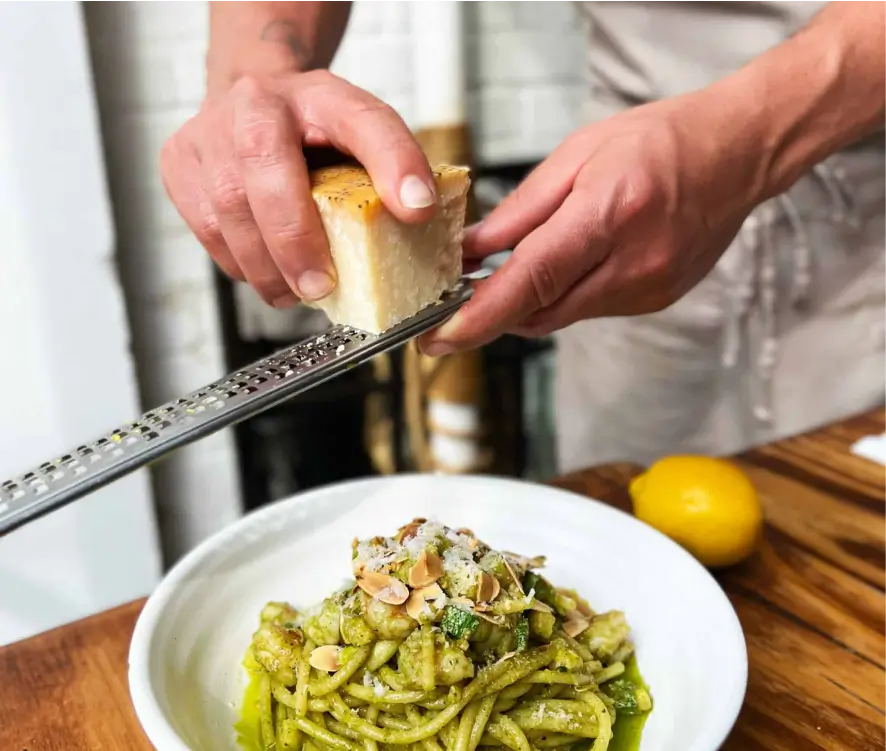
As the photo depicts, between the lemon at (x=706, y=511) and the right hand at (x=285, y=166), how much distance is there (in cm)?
36

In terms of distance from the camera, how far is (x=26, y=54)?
1.13m

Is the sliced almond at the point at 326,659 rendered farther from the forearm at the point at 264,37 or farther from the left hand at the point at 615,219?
the forearm at the point at 264,37

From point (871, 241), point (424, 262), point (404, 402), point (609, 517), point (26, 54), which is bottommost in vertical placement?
point (404, 402)

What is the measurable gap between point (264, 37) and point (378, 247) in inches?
14.6

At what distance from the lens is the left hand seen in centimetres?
68

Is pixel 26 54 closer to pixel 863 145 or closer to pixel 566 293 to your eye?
pixel 566 293

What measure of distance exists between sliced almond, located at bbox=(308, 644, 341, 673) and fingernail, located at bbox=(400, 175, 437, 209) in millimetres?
318

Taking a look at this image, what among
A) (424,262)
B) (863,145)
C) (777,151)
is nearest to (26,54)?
(424,262)

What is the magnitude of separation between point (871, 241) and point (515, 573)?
0.84m

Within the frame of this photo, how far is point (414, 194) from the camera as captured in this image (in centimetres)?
60

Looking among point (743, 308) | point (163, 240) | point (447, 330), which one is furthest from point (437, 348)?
point (163, 240)

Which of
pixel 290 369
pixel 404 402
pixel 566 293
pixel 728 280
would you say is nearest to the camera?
pixel 290 369

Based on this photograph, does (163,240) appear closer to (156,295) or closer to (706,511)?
(156,295)

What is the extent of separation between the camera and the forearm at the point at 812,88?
0.78 meters
